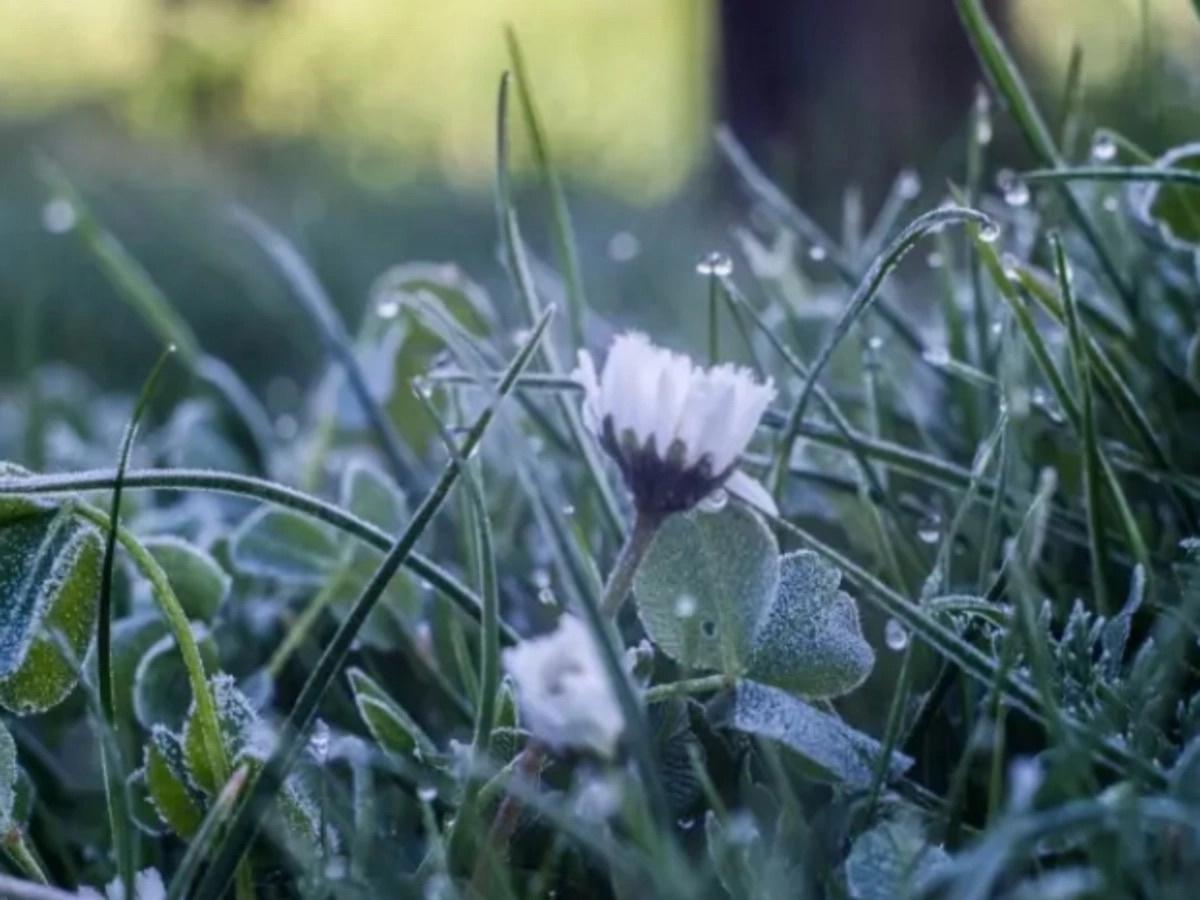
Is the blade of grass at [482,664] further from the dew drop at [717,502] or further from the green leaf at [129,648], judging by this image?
the green leaf at [129,648]

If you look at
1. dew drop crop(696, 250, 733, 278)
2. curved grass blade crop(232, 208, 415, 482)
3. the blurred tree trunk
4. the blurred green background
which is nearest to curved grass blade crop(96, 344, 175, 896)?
dew drop crop(696, 250, 733, 278)

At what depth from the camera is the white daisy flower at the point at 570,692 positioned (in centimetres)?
41

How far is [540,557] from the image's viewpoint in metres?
0.81

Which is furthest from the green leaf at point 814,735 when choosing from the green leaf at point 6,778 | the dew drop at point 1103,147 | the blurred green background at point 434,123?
the blurred green background at point 434,123

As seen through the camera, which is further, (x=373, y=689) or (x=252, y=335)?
(x=252, y=335)

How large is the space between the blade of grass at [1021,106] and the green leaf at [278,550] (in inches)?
13.6

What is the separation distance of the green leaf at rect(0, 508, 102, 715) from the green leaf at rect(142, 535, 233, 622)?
16cm

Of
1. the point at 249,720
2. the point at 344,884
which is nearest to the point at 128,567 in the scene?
the point at 249,720

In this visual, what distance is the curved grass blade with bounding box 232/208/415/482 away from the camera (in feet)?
2.96

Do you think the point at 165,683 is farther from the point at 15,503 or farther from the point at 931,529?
the point at 931,529

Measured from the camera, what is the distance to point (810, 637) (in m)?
0.54

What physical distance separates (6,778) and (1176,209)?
50 cm

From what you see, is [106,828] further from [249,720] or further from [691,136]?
[691,136]

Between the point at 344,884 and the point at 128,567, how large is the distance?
16.2 inches
